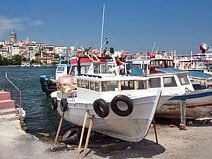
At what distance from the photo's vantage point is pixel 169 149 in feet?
47.9

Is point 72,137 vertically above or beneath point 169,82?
beneath

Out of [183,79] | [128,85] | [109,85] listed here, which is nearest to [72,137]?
[109,85]

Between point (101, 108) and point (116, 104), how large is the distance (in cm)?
74

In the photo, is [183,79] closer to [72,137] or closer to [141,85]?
[141,85]

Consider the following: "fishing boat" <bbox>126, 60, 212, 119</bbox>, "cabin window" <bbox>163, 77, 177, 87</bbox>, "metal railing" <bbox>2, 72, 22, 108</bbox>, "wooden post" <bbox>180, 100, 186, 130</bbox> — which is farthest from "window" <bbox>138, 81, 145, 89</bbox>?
"metal railing" <bbox>2, 72, 22, 108</bbox>

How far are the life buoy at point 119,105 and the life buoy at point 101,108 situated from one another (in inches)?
12.0

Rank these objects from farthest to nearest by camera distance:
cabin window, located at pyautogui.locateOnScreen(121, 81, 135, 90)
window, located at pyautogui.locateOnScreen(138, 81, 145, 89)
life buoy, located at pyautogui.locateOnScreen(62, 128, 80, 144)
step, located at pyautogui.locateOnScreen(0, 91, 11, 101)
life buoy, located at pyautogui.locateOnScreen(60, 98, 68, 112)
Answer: step, located at pyautogui.locateOnScreen(0, 91, 11, 101), life buoy, located at pyautogui.locateOnScreen(60, 98, 68, 112), life buoy, located at pyautogui.locateOnScreen(62, 128, 80, 144), window, located at pyautogui.locateOnScreen(138, 81, 145, 89), cabin window, located at pyautogui.locateOnScreen(121, 81, 135, 90)

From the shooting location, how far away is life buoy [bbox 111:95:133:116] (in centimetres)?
1310

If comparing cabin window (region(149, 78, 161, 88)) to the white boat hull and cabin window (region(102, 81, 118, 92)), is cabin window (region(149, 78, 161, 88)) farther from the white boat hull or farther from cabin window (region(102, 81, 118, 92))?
cabin window (region(102, 81, 118, 92))

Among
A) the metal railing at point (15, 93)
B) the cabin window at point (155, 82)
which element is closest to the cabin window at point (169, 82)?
the cabin window at point (155, 82)

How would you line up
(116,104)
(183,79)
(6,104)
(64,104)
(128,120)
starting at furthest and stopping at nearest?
(183,79) → (6,104) → (64,104) → (128,120) → (116,104)

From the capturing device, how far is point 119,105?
13438 mm

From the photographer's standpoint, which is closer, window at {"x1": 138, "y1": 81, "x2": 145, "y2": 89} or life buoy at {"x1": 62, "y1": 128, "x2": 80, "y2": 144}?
window at {"x1": 138, "y1": 81, "x2": 145, "y2": 89}

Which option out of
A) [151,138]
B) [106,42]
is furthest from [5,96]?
[151,138]
